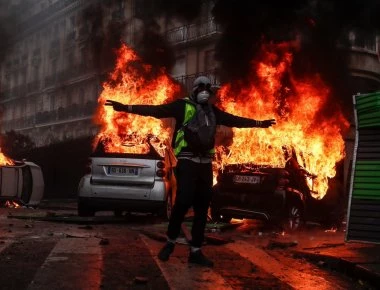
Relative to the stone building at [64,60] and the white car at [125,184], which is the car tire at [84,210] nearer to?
the white car at [125,184]

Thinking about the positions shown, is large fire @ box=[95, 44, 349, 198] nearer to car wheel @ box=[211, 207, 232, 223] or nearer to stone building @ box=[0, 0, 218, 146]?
car wheel @ box=[211, 207, 232, 223]

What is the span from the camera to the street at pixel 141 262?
15.3ft

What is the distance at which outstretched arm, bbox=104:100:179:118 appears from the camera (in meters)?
5.63

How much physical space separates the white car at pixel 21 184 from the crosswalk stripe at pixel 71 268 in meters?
8.46

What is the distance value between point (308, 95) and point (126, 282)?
10771 millimetres

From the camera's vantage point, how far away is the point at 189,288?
448cm

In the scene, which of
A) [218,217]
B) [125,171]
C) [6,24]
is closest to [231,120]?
[125,171]

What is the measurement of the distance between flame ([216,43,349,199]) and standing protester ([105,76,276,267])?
577 centimetres

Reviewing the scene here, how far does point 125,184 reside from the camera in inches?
386

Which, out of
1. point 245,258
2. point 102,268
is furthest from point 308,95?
point 102,268

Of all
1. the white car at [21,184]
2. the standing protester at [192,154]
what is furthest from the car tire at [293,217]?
the white car at [21,184]

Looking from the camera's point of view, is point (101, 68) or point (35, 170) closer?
point (35, 170)

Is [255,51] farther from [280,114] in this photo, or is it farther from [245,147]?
[245,147]

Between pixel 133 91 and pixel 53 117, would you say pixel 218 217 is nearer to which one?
pixel 133 91
